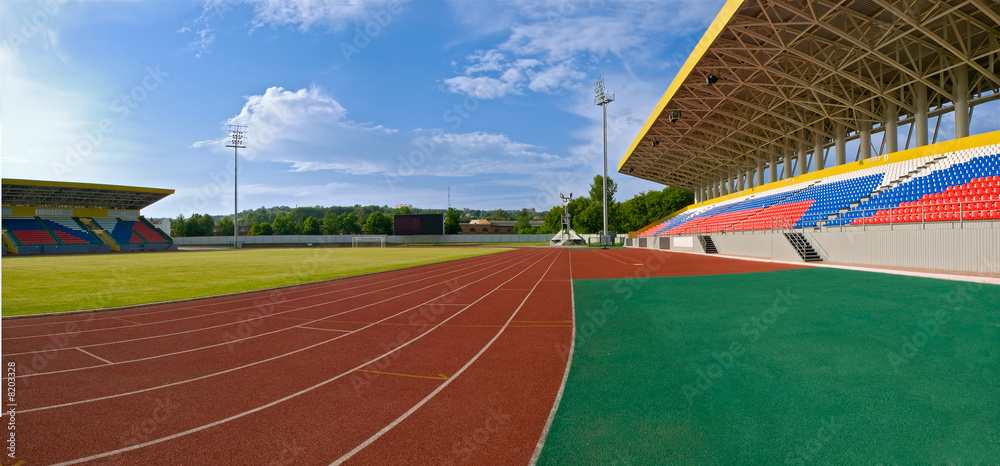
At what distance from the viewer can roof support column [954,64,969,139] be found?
21.1 meters

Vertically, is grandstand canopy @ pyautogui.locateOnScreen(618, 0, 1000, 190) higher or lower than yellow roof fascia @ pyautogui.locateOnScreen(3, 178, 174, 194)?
higher

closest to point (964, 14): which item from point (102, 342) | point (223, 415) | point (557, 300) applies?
point (557, 300)

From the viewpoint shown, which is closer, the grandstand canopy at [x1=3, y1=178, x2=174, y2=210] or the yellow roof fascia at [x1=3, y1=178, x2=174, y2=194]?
the yellow roof fascia at [x1=3, y1=178, x2=174, y2=194]

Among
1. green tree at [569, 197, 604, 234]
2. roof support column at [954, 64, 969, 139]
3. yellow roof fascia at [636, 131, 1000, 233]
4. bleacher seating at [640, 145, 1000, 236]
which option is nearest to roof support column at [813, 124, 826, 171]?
yellow roof fascia at [636, 131, 1000, 233]

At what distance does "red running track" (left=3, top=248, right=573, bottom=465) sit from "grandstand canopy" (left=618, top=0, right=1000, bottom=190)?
18.5 meters

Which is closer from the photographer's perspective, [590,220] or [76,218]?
[76,218]

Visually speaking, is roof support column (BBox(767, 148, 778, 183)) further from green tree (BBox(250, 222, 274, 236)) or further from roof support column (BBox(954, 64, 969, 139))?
green tree (BBox(250, 222, 274, 236))

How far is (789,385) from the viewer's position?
4848mm

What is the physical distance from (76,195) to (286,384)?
72343 mm

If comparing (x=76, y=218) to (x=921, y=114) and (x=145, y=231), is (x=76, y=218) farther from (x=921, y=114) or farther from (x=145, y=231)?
(x=921, y=114)

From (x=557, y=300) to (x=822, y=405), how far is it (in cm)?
745

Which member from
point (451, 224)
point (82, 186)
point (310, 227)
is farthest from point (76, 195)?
point (451, 224)

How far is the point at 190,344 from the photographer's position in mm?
7527

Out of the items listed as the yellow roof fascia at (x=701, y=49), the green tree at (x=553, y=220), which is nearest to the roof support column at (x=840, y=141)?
the yellow roof fascia at (x=701, y=49)
